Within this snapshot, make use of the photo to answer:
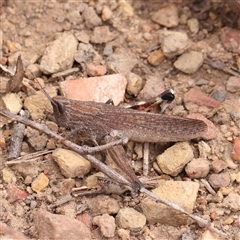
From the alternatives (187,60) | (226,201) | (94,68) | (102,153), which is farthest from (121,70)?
(226,201)

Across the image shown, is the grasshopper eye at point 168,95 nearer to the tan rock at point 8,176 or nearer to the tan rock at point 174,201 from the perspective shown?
the tan rock at point 174,201

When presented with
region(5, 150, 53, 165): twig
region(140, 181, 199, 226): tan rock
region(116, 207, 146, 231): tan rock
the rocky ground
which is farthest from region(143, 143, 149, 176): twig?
region(5, 150, 53, 165): twig

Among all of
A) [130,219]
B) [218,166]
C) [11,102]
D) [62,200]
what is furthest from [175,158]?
[11,102]

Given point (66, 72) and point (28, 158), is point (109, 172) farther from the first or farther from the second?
point (66, 72)

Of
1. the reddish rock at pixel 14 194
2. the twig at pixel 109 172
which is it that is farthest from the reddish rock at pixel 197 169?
the reddish rock at pixel 14 194

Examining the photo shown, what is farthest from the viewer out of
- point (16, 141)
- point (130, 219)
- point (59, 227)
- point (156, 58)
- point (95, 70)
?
point (156, 58)

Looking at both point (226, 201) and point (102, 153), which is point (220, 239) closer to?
point (226, 201)
